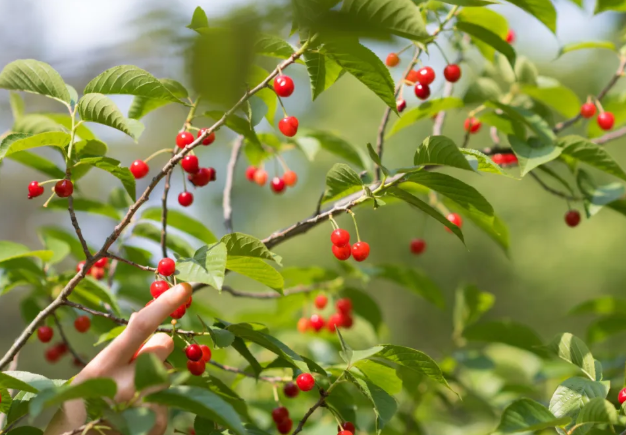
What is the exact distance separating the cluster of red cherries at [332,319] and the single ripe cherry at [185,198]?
84 cm

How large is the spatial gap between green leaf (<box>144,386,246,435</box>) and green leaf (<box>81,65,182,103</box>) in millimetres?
525

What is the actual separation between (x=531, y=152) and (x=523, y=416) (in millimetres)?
722

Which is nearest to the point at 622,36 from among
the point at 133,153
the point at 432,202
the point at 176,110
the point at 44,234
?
the point at 432,202

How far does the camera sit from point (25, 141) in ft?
3.41

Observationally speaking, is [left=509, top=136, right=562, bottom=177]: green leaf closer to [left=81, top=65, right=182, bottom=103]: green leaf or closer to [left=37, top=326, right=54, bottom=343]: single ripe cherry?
[left=81, top=65, right=182, bottom=103]: green leaf

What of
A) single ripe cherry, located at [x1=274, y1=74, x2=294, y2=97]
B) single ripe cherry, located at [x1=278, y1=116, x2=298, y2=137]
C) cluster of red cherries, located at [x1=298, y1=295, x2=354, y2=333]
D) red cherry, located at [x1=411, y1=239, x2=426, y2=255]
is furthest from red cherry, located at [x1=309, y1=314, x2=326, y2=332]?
single ripe cherry, located at [x1=274, y1=74, x2=294, y2=97]

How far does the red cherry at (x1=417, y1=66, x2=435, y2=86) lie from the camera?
4.70 ft

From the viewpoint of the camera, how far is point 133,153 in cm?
769

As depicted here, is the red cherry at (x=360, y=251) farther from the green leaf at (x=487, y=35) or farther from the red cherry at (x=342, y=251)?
the green leaf at (x=487, y=35)

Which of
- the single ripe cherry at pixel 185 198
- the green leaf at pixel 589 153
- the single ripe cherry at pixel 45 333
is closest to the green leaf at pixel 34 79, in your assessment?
the single ripe cherry at pixel 185 198

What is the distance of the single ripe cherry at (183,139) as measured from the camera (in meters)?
1.18

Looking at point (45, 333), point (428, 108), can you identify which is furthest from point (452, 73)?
point (45, 333)

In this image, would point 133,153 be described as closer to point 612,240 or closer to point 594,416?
point 594,416

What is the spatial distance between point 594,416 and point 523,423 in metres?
0.11
